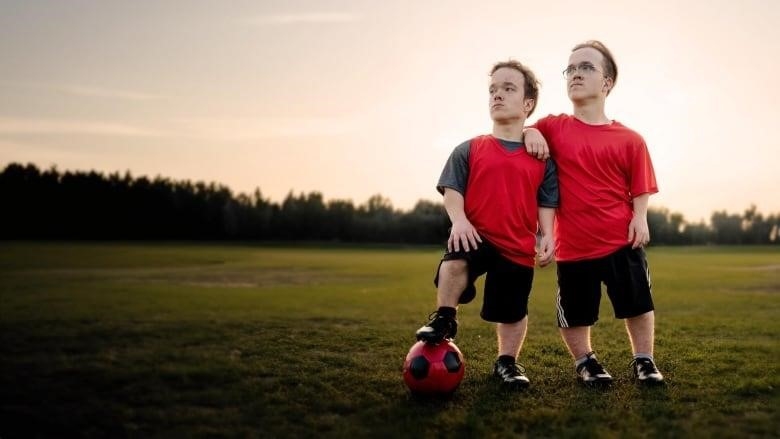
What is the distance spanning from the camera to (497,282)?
520cm

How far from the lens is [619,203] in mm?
5312

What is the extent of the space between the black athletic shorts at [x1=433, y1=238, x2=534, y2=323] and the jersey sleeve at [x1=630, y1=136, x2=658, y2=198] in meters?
1.04

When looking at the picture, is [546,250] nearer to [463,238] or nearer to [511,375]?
[463,238]

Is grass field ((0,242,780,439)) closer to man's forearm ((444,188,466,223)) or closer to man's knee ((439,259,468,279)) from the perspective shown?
man's knee ((439,259,468,279))

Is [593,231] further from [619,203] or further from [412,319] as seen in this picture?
[412,319]

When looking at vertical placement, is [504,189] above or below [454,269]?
above

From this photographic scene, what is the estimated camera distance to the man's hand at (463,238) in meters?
5.00

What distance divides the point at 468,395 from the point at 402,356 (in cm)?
186

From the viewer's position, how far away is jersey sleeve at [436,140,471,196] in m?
5.24

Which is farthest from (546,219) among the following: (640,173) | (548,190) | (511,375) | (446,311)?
(511,375)

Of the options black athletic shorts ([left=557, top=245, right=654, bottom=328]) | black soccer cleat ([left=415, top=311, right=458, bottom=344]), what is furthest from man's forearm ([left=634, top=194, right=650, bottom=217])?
black soccer cleat ([left=415, top=311, right=458, bottom=344])

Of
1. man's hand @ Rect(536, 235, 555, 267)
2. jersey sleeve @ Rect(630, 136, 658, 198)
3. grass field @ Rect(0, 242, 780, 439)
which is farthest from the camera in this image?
jersey sleeve @ Rect(630, 136, 658, 198)

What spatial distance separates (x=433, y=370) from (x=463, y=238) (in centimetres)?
97

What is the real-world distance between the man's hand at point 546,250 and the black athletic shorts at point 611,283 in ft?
0.71
